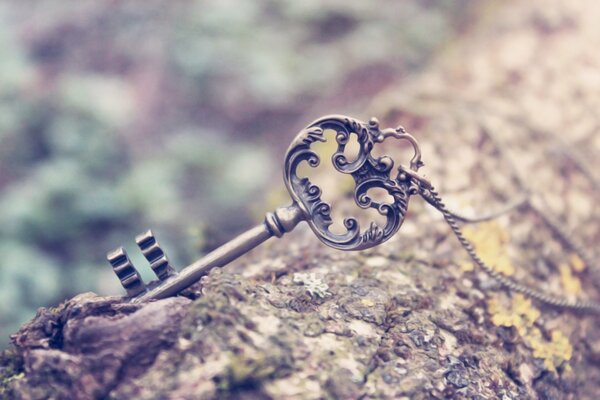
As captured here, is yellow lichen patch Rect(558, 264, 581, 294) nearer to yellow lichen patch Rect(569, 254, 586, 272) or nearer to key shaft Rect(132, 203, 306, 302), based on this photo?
yellow lichen patch Rect(569, 254, 586, 272)

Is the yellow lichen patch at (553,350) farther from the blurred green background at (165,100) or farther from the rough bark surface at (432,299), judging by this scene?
the blurred green background at (165,100)

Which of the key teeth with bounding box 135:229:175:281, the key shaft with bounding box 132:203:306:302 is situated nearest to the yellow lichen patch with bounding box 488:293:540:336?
the key shaft with bounding box 132:203:306:302

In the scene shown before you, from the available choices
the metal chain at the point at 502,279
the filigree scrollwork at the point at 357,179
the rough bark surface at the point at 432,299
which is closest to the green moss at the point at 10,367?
the rough bark surface at the point at 432,299

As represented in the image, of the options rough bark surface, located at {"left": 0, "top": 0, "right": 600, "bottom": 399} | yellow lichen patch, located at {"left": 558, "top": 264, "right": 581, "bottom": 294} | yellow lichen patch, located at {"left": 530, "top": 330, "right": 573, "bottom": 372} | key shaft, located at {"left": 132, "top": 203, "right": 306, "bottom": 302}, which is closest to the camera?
rough bark surface, located at {"left": 0, "top": 0, "right": 600, "bottom": 399}

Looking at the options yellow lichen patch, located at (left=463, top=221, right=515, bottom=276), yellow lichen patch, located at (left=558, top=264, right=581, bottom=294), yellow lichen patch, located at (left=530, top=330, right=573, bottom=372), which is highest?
yellow lichen patch, located at (left=463, top=221, right=515, bottom=276)

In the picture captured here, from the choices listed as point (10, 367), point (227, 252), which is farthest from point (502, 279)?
point (10, 367)

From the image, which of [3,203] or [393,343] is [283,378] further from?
[3,203]

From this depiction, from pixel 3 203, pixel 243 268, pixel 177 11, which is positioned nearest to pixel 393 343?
pixel 243 268
